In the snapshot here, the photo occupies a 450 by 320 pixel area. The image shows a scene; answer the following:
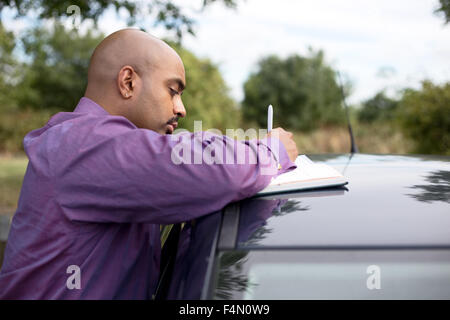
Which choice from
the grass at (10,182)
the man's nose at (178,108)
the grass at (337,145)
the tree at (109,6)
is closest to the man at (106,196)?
the man's nose at (178,108)

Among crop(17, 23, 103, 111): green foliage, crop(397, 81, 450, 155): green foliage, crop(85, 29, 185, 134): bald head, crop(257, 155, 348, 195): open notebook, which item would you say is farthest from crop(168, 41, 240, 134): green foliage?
crop(257, 155, 348, 195): open notebook

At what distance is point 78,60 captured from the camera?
2898cm

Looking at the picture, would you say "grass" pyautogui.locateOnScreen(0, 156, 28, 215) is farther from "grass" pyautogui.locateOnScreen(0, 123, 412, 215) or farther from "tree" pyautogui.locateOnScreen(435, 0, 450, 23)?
"tree" pyautogui.locateOnScreen(435, 0, 450, 23)

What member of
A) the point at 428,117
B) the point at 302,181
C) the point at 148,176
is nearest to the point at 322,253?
the point at 302,181

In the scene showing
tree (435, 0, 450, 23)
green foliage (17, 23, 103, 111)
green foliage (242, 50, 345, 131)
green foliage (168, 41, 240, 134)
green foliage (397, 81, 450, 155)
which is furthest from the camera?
green foliage (242, 50, 345, 131)

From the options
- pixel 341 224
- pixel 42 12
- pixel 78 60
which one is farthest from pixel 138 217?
pixel 78 60

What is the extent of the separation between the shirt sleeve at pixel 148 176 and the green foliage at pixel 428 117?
8.11m

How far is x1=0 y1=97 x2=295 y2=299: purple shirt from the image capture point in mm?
1409

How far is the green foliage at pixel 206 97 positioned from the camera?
79.0ft

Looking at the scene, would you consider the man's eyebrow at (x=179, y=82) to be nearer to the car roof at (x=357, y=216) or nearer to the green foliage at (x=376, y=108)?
the car roof at (x=357, y=216)

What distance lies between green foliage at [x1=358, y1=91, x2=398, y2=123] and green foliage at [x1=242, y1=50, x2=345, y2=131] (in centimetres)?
154
